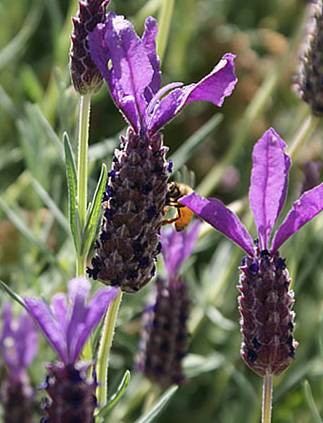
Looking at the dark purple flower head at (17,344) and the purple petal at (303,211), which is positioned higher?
the purple petal at (303,211)

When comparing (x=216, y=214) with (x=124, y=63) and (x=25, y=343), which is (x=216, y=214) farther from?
(x=25, y=343)

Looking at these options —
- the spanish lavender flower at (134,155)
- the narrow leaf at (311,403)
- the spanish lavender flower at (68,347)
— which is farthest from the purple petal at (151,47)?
the narrow leaf at (311,403)

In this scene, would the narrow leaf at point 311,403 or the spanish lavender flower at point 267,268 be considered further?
the narrow leaf at point 311,403

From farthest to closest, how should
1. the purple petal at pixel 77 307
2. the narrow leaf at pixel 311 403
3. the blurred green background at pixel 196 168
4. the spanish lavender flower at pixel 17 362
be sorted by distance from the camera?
the blurred green background at pixel 196 168, the spanish lavender flower at pixel 17 362, the narrow leaf at pixel 311 403, the purple petal at pixel 77 307

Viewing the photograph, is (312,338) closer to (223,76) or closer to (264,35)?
(264,35)

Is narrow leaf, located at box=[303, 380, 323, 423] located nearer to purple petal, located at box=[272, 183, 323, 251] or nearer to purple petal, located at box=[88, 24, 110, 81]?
purple petal, located at box=[272, 183, 323, 251]

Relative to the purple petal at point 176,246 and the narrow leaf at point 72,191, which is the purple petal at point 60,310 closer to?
the narrow leaf at point 72,191
